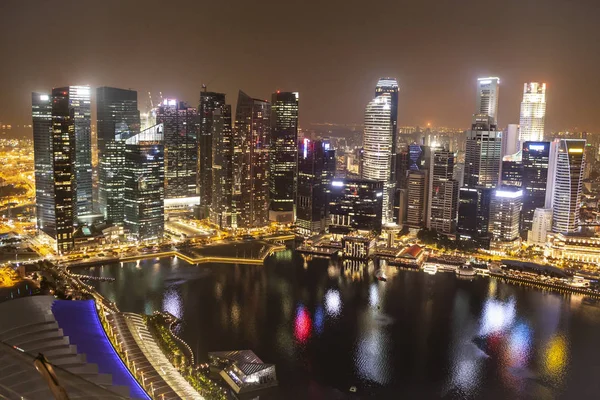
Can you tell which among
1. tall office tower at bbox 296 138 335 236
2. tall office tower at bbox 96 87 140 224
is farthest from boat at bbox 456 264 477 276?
tall office tower at bbox 96 87 140 224

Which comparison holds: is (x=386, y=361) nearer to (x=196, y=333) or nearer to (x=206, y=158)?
(x=196, y=333)

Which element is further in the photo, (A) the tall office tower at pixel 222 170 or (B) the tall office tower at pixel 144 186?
(A) the tall office tower at pixel 222 170

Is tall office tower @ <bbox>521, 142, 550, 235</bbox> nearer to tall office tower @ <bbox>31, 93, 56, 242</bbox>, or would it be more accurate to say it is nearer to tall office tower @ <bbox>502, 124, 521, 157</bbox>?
tall office tower @ <bbox>502, 124, 521, 157</bbox>

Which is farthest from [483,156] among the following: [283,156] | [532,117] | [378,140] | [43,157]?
[43,157]

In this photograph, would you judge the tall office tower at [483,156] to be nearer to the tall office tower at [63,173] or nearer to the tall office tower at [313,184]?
the tall office tower at [313,184]

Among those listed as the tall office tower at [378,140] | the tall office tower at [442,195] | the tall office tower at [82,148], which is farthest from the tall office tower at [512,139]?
the tall office tower at [82,148]

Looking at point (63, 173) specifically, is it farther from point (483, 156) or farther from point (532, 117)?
point (532, 117)
